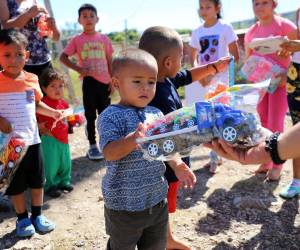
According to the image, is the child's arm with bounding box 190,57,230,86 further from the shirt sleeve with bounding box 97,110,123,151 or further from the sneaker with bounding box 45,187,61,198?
the sneaker with bounding box 45,187,61,198

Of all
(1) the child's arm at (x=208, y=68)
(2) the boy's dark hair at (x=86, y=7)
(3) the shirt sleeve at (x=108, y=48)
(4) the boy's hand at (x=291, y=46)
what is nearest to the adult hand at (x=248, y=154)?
(1) the child's arm at (x=208, y=68)

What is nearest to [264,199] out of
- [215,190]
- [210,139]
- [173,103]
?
[215,190]

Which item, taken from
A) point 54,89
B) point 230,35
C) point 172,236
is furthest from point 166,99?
point 230,35

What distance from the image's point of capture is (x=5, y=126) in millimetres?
2947

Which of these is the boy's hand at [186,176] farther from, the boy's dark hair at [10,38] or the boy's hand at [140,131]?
the boy's dark hair at [10,38]

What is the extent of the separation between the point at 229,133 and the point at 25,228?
2.13 metres

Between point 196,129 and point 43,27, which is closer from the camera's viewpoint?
point 196,129

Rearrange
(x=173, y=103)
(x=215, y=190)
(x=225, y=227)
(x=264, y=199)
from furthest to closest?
(x=215, y=190) → (x=264, y=199) → (x=225, y=227) → (x=173, y=103)

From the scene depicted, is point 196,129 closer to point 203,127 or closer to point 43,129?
point 203,127

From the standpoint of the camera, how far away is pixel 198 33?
4.43 meters

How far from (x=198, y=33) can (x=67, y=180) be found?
84.4 inches

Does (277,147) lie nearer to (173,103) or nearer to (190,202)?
(173,103)

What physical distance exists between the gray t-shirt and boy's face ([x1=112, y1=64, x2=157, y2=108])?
0.08m

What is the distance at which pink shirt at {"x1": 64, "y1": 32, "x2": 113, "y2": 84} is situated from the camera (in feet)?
16.1
